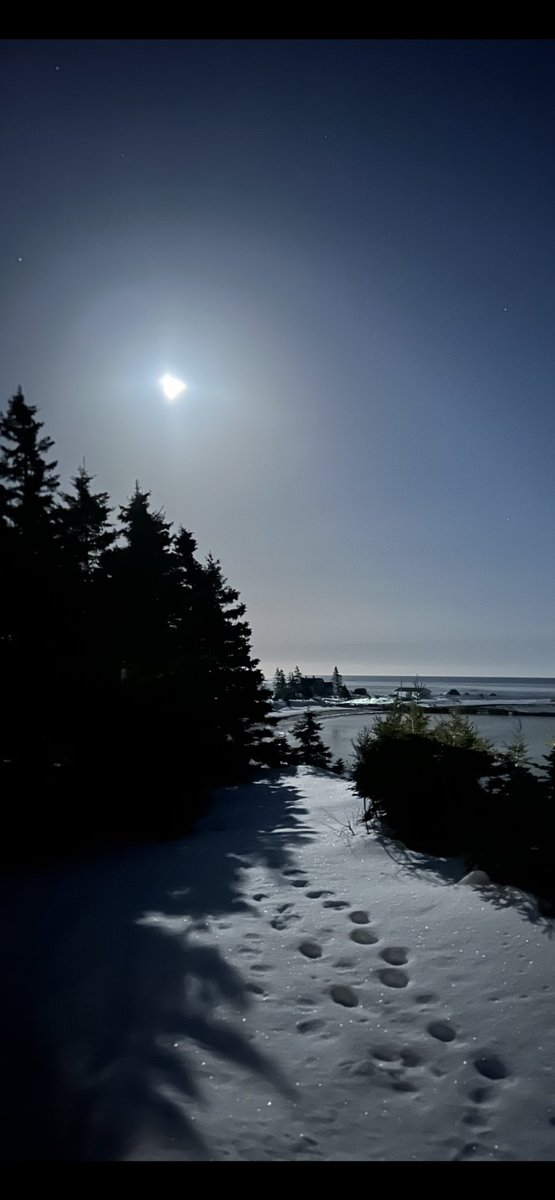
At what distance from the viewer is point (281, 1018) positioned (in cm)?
283

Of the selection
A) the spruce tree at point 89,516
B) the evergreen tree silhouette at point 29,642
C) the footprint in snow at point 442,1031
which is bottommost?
the footprint in snow at point 442,1031

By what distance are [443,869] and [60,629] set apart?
23.0 ft

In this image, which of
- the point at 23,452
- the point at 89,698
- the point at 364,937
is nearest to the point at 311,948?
the point at 364,937

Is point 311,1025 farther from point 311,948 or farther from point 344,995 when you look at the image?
point 311,948

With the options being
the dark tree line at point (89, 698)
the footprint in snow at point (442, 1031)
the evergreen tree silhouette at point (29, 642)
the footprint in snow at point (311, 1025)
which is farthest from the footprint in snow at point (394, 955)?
the evergreen tree silhouette at point (29, 642)

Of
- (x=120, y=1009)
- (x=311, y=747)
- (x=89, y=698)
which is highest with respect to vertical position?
(x=89, y=698)

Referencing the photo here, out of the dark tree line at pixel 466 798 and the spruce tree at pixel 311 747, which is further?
the spruce tree at pixel 311 747

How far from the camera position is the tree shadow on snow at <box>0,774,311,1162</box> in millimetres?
2156

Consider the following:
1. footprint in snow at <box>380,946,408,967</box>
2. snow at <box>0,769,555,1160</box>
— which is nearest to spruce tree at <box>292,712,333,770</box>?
snow at <box>0,769,555,1160</box>

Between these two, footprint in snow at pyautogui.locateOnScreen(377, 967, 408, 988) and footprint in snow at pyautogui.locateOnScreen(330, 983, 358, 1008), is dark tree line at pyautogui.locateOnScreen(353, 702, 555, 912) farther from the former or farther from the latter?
footprint in snow at pyautogui.locateOnScreen(330, 983, 358, 1008)

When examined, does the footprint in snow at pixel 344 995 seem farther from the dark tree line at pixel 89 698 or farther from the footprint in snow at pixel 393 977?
the dark tree line at pixel 89 698

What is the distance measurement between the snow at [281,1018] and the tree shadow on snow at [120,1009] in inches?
0.5

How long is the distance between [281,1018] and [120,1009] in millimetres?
1128

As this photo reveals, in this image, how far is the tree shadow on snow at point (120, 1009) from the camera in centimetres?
216
